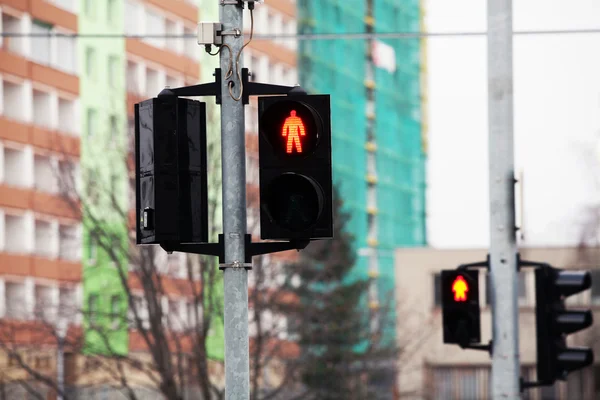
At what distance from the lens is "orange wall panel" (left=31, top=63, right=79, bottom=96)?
64.9m

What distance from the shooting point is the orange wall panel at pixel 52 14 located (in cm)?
6431

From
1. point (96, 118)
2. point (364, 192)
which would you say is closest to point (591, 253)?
point (96, 118)

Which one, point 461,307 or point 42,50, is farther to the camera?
point 42,50

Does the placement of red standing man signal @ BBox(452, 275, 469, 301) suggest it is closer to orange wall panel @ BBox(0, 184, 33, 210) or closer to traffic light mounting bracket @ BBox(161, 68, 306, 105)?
traffic light mounting bracket @ BBox(161, 68, 306, 105)

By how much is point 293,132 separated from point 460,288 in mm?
5331

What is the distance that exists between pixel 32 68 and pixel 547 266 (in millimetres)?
54105

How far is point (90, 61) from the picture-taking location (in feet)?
222

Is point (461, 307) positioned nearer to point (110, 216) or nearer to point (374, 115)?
point (110, 216)

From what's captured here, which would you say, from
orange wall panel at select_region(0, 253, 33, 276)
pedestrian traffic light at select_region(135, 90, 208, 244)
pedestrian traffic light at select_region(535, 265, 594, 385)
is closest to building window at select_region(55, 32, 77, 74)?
orange wall panel at select_region(0, 253, 33, 276)

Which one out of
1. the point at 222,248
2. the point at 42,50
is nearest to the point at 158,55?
the point at 42,50

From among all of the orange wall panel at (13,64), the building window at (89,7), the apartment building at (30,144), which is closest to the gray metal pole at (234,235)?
the apartment building at (30,144)

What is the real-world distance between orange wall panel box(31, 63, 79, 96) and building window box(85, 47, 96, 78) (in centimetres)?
76

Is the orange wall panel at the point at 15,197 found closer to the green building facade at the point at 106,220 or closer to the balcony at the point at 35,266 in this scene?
the balcony at the point at 35,266

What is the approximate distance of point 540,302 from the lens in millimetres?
12617
